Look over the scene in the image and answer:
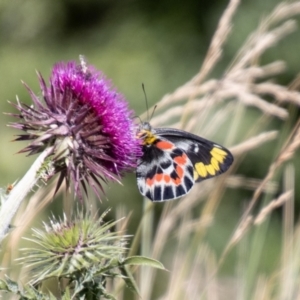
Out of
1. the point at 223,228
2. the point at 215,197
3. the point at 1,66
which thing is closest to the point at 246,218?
the point at 215,197

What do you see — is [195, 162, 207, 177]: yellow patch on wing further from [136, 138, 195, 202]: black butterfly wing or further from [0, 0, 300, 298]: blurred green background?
[0, 0, 300, 298]: blurred green background

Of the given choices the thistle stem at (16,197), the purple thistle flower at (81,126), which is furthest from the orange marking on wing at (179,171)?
the thistle stem at (16,197)

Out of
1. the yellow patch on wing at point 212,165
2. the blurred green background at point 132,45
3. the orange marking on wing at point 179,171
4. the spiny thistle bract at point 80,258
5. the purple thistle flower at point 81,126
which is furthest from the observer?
the blurred green background at point 132,45

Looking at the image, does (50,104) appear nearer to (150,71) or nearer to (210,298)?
(210,298)

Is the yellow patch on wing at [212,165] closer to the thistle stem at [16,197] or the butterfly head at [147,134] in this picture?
the butterfly head at [147,134]

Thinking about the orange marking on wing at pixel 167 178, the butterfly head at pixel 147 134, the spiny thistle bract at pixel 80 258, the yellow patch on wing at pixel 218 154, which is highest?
the butterfly head at pixel 147 134

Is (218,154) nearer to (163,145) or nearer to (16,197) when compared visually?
(163,145)
